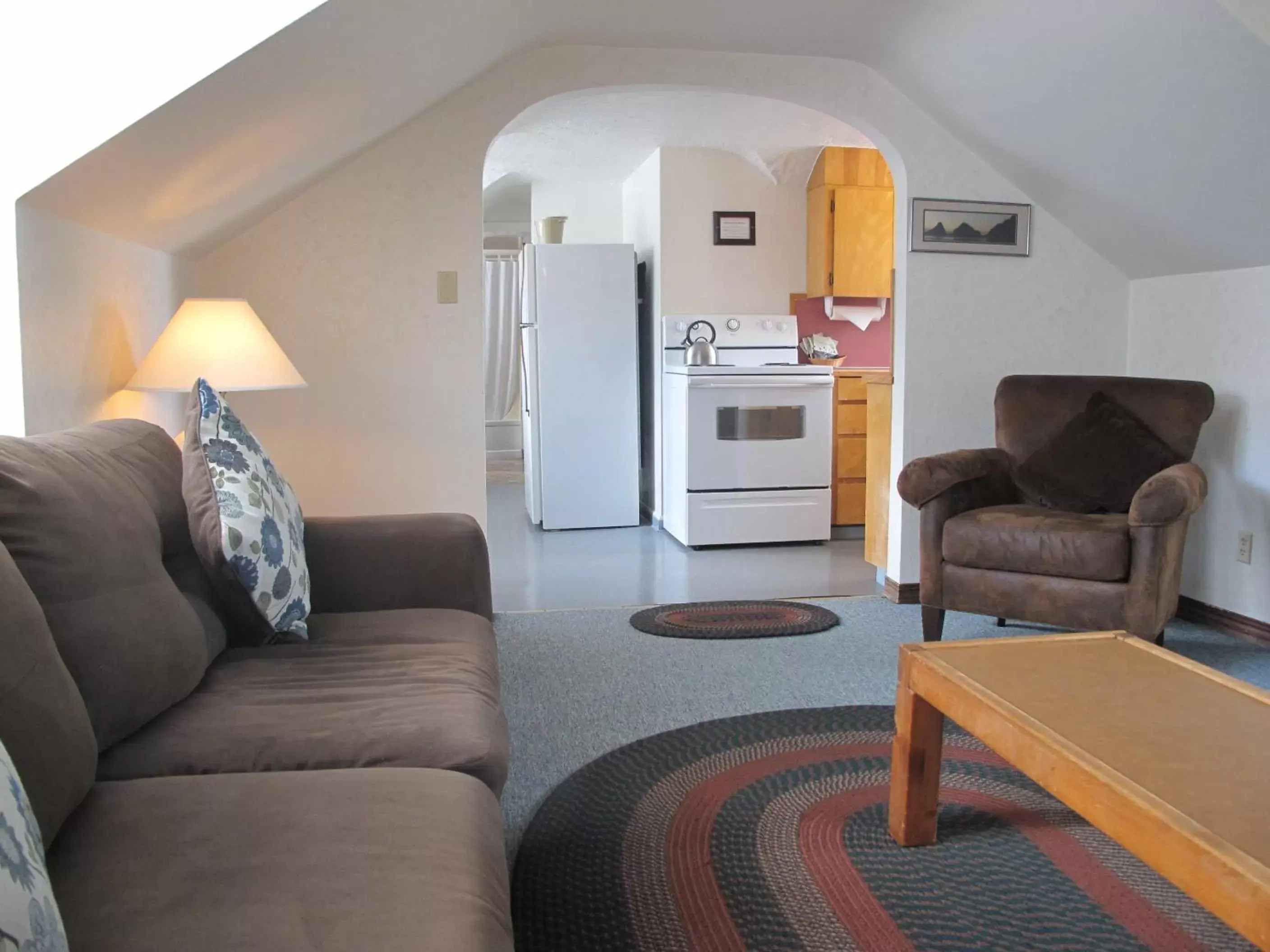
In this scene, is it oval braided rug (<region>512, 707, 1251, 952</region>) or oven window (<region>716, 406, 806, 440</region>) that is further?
oven window (<region>716, 406, 806, 440</region>)

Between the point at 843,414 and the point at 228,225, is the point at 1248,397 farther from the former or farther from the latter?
the point at 228,225

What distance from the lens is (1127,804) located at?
1.29m

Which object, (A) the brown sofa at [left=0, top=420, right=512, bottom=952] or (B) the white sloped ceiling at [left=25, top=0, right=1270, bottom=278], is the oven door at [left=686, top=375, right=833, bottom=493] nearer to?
(B) the white sloped ceiling at [left=25, top=0, right=1270, bottom=278]

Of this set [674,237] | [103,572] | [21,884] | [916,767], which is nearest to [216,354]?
[103,572]

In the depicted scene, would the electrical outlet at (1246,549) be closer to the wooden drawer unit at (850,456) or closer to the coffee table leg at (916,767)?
the coffee table leg at (916,767)

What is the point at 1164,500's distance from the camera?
9.21ft

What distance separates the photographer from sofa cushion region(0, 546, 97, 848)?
3.46 ft

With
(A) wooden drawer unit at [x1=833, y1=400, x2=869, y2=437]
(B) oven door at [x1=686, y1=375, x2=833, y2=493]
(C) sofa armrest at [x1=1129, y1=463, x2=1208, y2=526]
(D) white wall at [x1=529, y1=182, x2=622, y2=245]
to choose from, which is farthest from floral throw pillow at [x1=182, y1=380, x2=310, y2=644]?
(D) white wall at [x1=529, y1=182, x2=622, y2=245]

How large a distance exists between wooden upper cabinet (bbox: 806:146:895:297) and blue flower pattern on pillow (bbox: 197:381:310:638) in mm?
4149

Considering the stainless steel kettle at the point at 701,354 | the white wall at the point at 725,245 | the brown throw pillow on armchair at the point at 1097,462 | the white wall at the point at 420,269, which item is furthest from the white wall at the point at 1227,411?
the white wall at the point at 725,245

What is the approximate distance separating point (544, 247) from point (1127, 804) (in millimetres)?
4746

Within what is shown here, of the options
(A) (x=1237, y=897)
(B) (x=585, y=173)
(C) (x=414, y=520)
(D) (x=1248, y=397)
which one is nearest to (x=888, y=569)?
(D) (x=1248, y=397)

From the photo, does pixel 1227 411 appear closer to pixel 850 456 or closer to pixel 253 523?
pixel 850 456

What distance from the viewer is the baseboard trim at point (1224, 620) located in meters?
3.34
